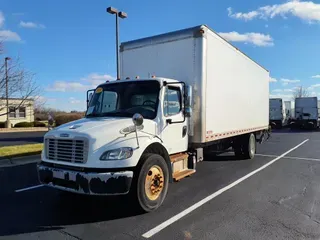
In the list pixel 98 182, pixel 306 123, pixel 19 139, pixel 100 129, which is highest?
pixel 100 129

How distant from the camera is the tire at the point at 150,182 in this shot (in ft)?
16.3

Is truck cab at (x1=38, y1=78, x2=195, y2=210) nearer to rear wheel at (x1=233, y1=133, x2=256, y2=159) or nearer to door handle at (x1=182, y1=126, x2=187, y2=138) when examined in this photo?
door handle at (x1=182, y1=126, x2=187, y2=138)

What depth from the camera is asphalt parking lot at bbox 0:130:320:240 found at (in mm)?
4383

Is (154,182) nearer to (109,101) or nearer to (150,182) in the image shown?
(150,182)

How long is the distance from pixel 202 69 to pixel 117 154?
3129 millimetres

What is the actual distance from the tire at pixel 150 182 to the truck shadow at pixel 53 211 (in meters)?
0.27

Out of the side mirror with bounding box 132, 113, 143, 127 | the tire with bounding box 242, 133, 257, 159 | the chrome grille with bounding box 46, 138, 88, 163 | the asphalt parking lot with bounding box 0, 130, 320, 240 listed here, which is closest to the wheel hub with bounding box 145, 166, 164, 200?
the asphalt parking lot with bounding box 0, 130, 320, 240

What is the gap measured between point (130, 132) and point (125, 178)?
0.80 meters

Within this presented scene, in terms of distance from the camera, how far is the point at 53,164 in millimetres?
5203

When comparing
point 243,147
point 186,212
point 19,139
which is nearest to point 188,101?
point 186,212

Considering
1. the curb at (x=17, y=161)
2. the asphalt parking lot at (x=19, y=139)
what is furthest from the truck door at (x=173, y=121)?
the asphalt parking lot at (x=19, y=139)

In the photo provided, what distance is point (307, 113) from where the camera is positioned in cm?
3362

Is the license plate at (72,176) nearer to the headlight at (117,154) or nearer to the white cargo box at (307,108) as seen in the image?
the headlight at (117,154)

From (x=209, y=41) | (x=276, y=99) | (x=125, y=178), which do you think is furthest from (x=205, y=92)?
(x=276, y=99)
